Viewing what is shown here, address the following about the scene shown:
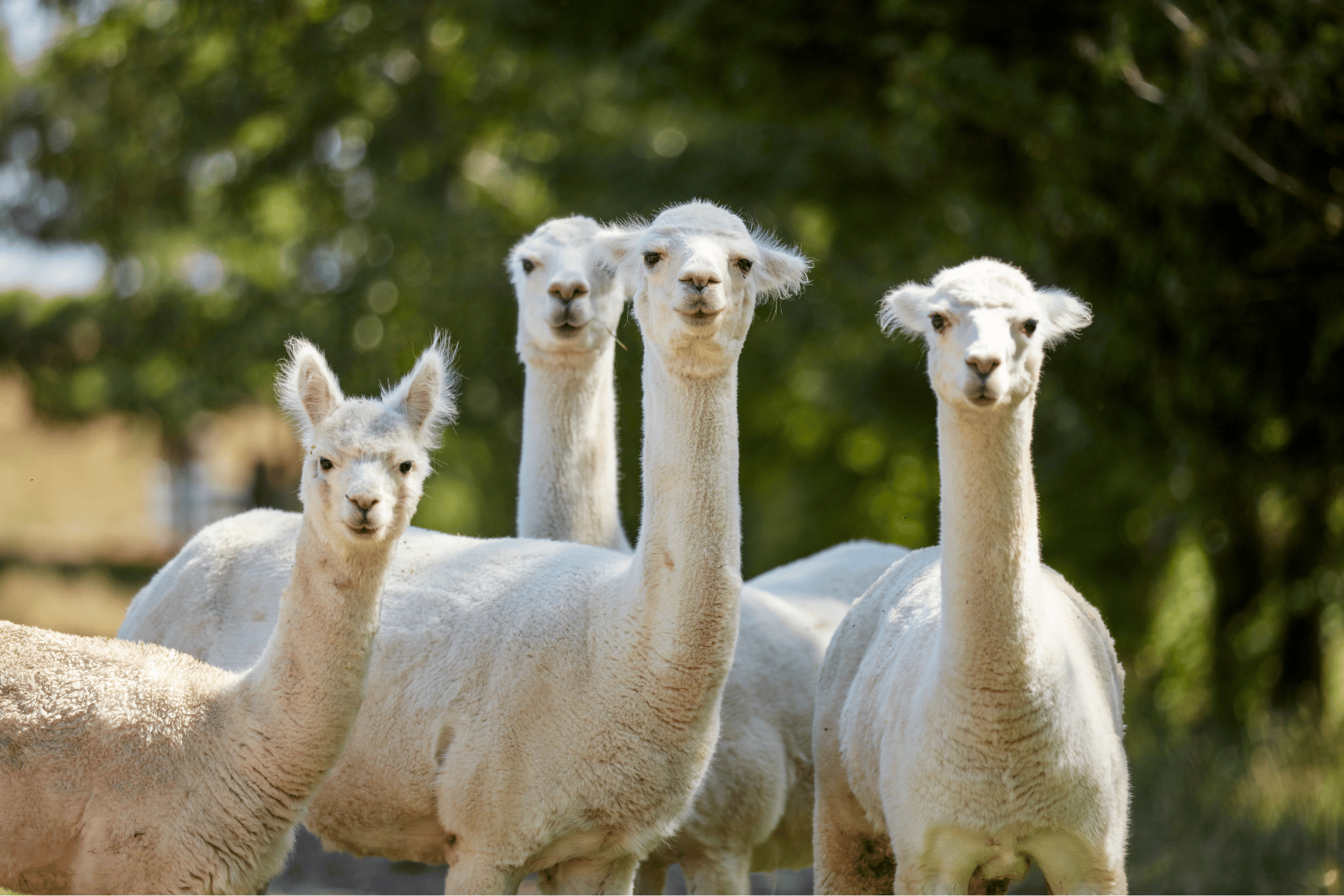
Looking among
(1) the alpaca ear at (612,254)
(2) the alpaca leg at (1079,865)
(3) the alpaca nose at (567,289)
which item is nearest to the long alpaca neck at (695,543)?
(1) the alpaca ear at (612,254)

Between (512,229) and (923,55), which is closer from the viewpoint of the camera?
(923,55)

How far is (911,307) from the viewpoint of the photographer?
4.72 meters

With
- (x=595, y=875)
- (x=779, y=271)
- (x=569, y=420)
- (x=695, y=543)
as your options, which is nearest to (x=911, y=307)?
(x=779, y=271)

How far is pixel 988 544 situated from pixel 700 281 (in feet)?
4.13

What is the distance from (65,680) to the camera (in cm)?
450

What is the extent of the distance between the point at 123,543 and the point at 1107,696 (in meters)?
25.2

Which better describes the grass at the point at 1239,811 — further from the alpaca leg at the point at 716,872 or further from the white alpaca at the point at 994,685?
the white alpaca at the point at 994,685

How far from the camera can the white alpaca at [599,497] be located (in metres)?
6.19

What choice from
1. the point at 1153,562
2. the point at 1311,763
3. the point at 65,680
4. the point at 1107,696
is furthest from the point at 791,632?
the point at 1153,562

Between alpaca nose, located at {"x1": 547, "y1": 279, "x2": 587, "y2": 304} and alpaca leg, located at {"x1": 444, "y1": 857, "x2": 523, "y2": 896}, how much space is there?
2713mm

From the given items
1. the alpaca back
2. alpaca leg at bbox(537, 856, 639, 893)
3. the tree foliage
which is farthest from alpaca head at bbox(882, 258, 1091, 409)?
the tree foliage

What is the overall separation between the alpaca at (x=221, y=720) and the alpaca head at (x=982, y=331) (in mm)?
1660

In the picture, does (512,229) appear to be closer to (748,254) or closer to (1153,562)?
(1153,562)

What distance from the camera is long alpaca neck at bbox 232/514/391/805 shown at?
447cm
